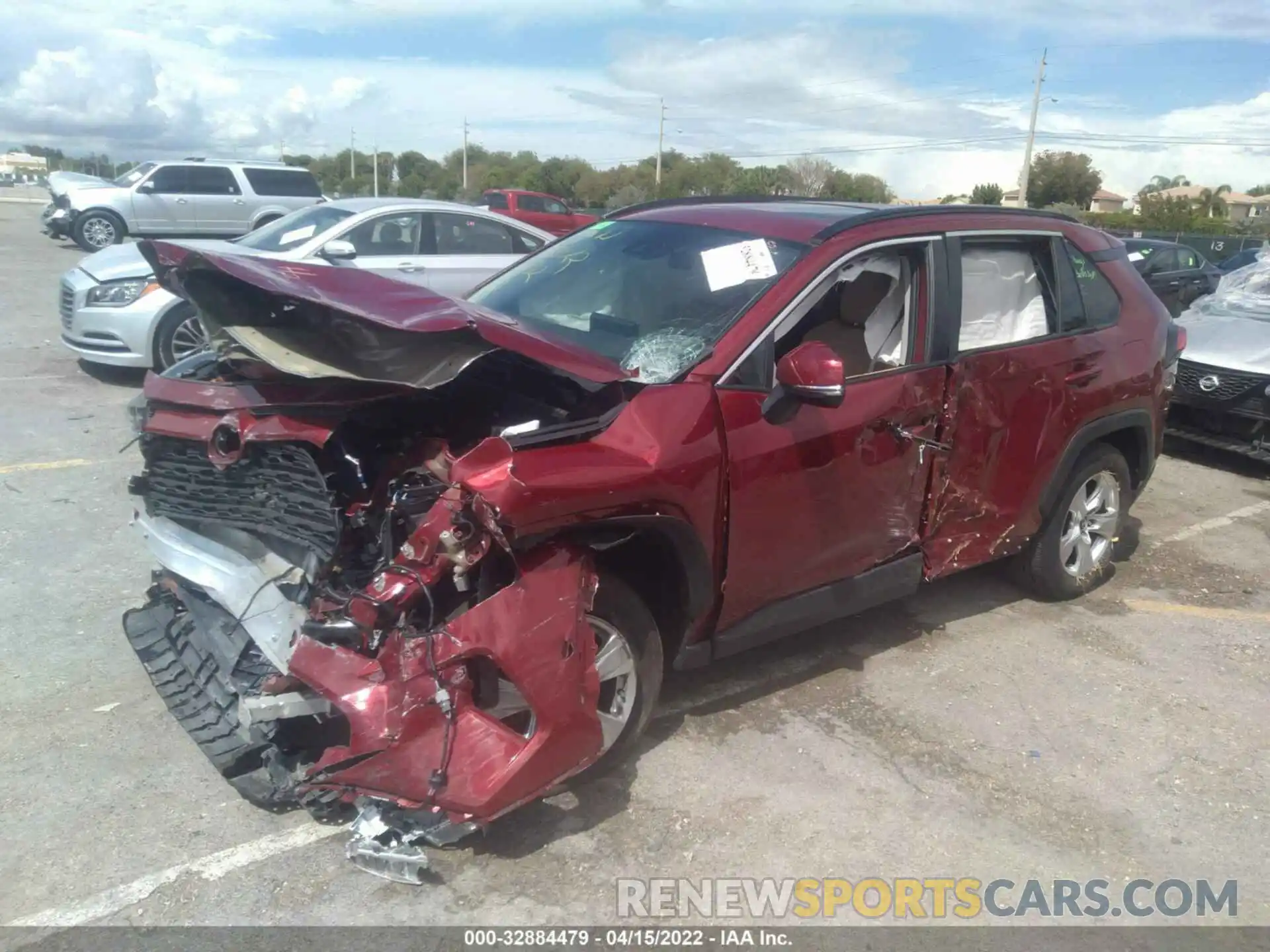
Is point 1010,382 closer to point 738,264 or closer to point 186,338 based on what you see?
point 738,264

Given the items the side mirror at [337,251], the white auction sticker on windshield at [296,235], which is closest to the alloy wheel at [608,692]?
the side mirror at [337,251]

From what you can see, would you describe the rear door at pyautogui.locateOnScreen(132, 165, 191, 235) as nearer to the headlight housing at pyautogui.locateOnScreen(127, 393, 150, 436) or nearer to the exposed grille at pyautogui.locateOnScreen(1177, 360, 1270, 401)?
the headlight housing at pyautogui.locateOnScreen(127, 393, 150, 436)

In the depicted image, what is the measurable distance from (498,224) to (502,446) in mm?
7602

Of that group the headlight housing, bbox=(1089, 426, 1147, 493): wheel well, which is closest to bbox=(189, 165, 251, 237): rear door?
the headlight housing

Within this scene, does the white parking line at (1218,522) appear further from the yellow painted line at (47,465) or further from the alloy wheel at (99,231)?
the alloy wheel at (99,231)

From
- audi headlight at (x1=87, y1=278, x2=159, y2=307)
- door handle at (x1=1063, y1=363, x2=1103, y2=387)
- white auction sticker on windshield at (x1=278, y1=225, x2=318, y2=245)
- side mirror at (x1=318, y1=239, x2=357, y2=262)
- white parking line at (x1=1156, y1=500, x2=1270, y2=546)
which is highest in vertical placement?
white auction sticker on windshield at (x1=278, y1=225, x2=318, y2=245)

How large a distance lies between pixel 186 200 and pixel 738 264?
739 inches

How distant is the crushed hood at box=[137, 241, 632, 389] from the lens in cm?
307

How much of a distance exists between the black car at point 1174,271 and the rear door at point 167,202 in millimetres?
17048

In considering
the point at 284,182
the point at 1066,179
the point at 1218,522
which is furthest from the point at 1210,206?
the point at 1218,522

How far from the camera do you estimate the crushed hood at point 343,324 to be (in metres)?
3.07

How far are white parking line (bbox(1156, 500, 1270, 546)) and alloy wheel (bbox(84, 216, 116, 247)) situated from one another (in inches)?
770

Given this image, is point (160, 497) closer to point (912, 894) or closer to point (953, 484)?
point (912, 894)

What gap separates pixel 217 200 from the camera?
772 inches
